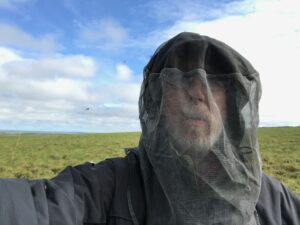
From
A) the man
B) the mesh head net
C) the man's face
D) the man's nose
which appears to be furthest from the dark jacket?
the man's nose

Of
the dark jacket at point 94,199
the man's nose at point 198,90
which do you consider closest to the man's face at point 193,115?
the man's nose at point 198,90

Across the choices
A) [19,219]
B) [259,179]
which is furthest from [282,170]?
[19,219]

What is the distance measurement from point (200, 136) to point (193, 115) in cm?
13

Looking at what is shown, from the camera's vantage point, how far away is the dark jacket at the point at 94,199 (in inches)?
74.5

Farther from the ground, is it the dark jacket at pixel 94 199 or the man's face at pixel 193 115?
the man's face at pixel 193 115

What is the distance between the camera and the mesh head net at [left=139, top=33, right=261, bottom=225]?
240 cm

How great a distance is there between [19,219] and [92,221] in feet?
1.91

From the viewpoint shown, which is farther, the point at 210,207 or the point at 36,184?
the point at 210,207

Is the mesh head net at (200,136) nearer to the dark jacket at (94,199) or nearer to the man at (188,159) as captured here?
the man at (188,159)

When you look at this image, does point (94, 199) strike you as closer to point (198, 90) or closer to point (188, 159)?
point (188, 159)

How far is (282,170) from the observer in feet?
56.3

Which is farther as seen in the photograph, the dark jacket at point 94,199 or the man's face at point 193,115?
the man's face at point 193,115

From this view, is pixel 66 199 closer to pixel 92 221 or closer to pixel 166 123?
pixel 92 221

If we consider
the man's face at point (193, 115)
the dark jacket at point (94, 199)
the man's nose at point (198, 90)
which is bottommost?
the dark jacket at point (94, 199)
